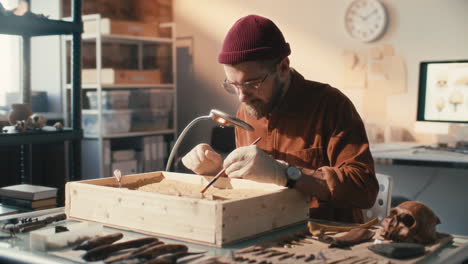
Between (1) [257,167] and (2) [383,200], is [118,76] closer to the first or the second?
(2) [383,200]

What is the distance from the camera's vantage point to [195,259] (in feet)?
4.07

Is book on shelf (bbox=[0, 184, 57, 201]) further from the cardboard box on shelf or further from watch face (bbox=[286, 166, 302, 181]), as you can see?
the cardboard box on shelf

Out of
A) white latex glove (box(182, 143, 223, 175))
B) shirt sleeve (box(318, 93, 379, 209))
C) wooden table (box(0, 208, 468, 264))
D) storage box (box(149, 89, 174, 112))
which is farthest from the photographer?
storage box (box(149, 89, 174, 112))

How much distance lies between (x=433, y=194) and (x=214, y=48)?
2.54 metres

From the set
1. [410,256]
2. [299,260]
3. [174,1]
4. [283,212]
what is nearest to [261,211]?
[283,212]

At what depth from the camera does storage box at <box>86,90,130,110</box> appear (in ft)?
15.6

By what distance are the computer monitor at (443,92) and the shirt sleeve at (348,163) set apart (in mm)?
2005

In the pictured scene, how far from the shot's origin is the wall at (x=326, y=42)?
4.19 metres

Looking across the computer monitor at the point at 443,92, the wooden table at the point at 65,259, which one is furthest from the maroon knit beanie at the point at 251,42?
the computer monitor at the point at 443,92

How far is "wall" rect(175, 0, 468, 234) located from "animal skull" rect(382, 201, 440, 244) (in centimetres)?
271

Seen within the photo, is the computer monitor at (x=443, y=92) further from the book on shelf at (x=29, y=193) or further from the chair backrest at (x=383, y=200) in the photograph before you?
the book on shelf at (x=29, y=193)

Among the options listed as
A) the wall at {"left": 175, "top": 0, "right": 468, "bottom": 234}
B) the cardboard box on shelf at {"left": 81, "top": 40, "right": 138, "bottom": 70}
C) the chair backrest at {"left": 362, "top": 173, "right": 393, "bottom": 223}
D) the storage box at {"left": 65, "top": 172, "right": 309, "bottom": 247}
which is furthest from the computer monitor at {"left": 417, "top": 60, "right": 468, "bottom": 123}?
the cardboard box on shelf at {"left": 81, "top": 40, "right": 138, "bottom": 70}

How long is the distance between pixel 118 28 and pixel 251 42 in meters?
3.19

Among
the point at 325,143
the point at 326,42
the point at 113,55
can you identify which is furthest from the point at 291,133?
the point at 113,55
